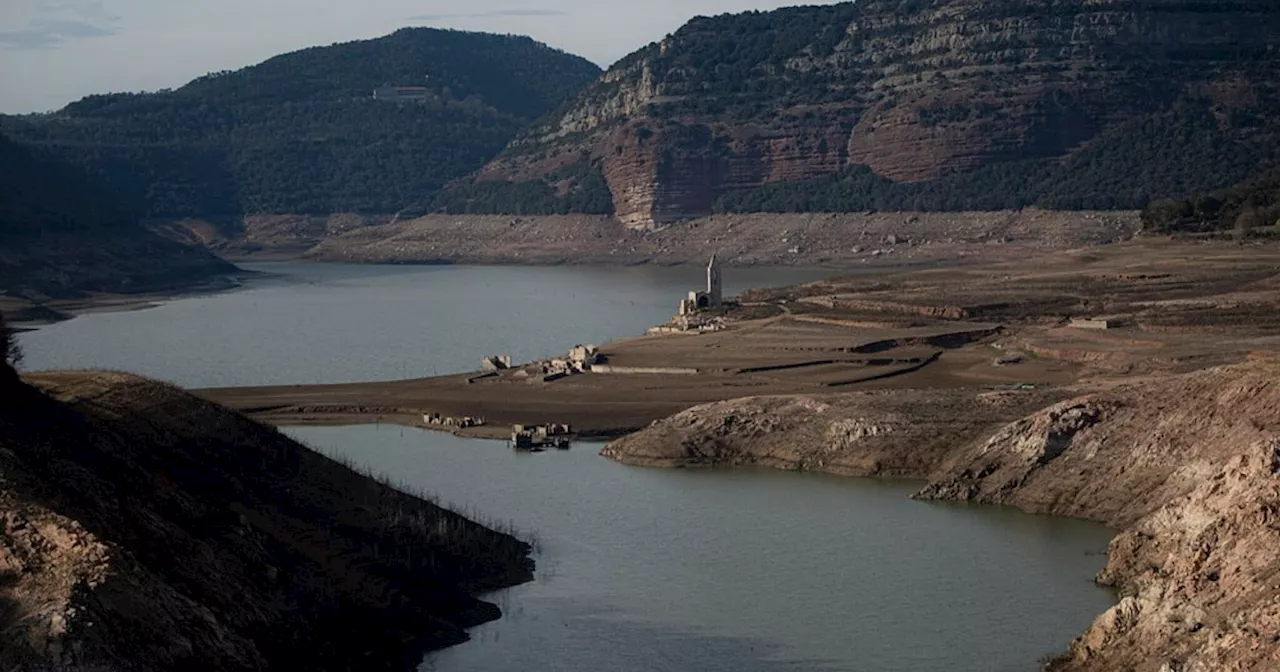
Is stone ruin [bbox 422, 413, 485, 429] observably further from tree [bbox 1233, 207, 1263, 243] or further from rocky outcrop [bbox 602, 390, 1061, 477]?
tree [bbox 1233, 207, 1263, 243]

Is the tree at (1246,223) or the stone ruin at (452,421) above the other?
the tree at (1246,223)

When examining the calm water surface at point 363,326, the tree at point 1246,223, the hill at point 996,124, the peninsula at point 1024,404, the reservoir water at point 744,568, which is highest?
the hill at point 996,124

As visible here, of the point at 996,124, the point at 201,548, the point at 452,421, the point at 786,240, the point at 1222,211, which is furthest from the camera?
the point at 996,124

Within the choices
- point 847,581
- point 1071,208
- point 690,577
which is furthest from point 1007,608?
point 1071,208

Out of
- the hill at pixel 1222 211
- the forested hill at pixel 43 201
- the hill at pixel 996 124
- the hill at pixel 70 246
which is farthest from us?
the hill at pixel 996 124

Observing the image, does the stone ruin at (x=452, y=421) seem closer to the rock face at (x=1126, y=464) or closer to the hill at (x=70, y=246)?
the rock face at (x=1126, y=464)

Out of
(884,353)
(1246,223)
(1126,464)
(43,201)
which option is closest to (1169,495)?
(1126,464)

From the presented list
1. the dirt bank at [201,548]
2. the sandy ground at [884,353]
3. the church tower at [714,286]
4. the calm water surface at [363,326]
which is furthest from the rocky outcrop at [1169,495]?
the church tower at [714,286]

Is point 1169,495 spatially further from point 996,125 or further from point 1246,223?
point 996,125
